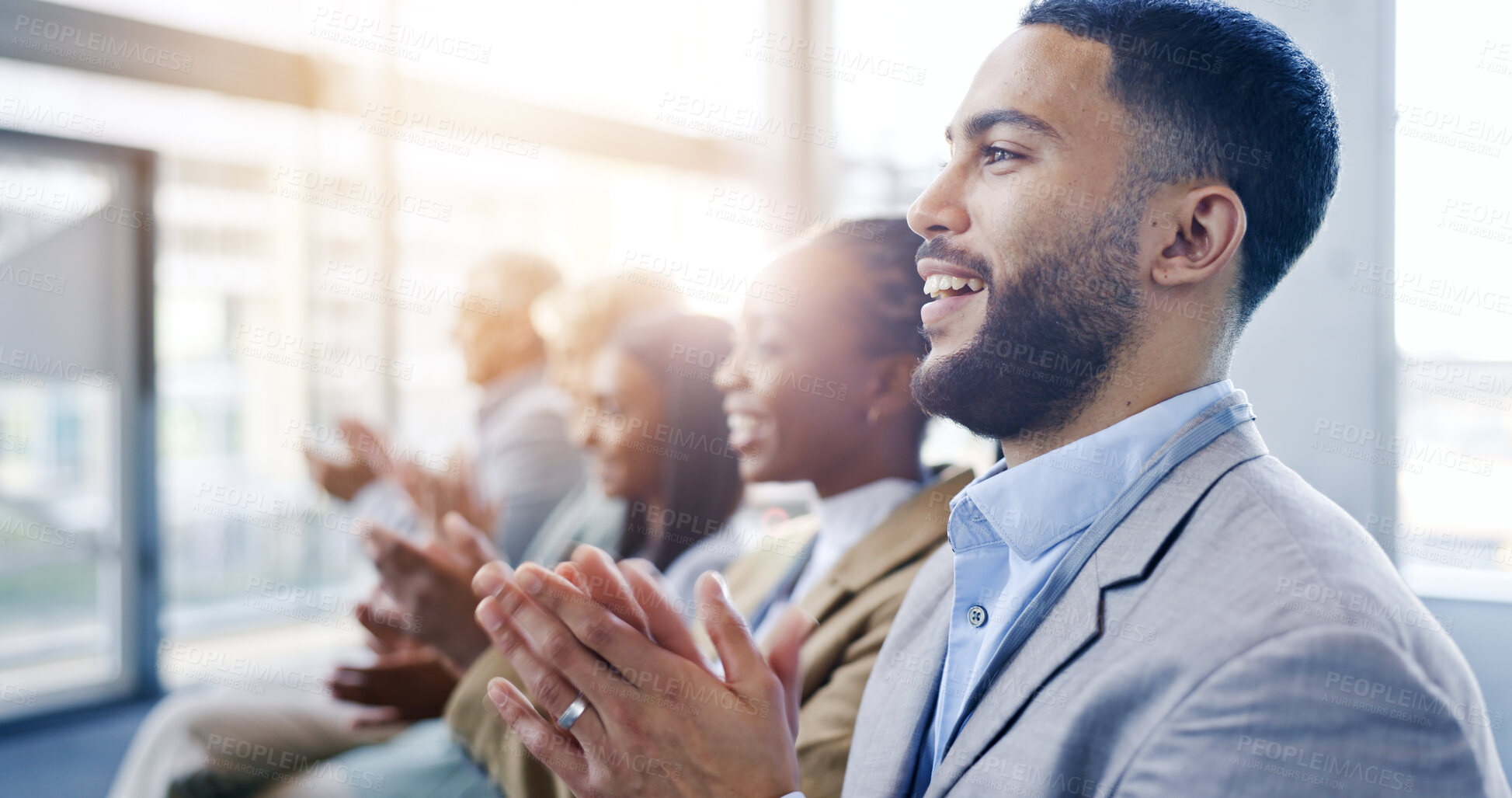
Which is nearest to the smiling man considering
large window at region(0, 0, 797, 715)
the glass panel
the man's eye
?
the man's eye

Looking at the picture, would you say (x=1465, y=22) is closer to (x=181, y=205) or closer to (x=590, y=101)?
(x=590, y=101)

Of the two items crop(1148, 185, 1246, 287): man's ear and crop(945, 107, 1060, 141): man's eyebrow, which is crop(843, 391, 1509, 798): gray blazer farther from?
crop(945, 107, 1060, 141): man's eyebrow

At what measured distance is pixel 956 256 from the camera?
958 millimetres

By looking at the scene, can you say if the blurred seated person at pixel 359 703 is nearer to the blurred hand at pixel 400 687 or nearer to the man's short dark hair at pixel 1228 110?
the blurred hand at pixel 400 687

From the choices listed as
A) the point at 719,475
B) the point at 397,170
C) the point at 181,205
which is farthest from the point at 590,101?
the point at 719,475

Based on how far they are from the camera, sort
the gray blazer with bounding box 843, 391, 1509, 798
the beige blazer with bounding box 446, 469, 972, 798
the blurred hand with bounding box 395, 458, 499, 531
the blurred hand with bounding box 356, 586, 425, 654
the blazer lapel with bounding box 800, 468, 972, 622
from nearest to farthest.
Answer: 1. the gray blazer with bounding box 843, 391, 1509, 798
2. the beige blazer with bounding box 446, 469, 972, 798
3. the blazer lapel with bounding box 800, 468, 972, 622
4. the blurred hand with bounding box 356, 586, 425, 654
5. the blurred hand with bounding box 395, 458, 499, 531

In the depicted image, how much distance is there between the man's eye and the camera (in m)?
0.93

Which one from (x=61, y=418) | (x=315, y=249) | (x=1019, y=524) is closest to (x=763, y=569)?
(x=1019, y=524)

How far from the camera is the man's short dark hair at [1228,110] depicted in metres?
0.88

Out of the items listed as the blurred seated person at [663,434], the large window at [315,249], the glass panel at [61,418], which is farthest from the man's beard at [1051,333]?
the glass panel at [61,418]

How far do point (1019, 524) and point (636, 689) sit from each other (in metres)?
0.40

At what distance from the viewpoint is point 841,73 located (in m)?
3.00

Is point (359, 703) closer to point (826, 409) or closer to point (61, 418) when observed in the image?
point (826, 409)

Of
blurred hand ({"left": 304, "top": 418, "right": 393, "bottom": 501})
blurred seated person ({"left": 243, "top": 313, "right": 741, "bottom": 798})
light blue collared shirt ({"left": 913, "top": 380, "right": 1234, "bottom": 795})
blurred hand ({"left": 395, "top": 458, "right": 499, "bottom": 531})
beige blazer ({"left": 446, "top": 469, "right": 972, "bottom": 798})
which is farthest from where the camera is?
blurred hand ({"left": 304, "top": 418, "right": 393, "bottom": 501})
